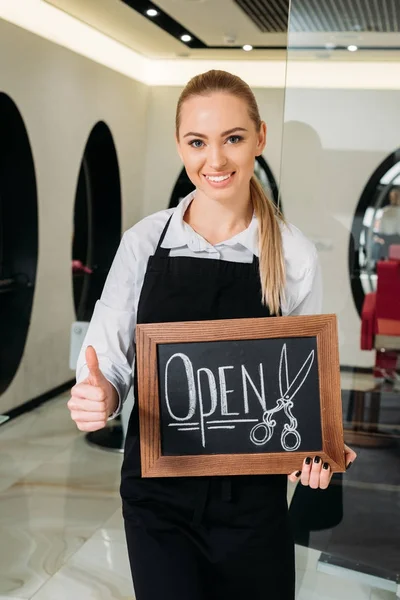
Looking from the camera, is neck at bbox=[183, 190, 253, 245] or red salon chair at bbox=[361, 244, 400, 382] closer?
neck at bbox=[183, 190, 253, 245]

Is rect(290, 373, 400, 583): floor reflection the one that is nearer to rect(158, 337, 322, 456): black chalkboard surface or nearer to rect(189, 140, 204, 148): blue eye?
rect(158, 337, 322, 456): black chalkboard surface

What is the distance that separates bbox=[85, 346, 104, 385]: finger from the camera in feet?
4.49

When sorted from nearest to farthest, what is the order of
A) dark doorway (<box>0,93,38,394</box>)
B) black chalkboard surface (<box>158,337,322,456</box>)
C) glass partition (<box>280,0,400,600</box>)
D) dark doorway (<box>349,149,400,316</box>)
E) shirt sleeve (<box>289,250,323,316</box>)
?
black chalkboard surface (<box>158,337,322,456</box>) < shirt sleeve (<box>289,250,323,316</box>) < glass partition (<box>280,0,400,600</box>) < dark doorway (<box>349,149,400,316</box>) < dark doorway (<box>0,93,38,394</box>)

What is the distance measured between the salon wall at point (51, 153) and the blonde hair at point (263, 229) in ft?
12.9

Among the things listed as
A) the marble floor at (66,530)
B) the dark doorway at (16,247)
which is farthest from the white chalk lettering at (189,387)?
the dark doorway at (16,247)

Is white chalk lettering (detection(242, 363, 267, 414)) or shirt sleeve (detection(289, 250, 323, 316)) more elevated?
shirt sleeve (detection(289, 250, 323, 316))

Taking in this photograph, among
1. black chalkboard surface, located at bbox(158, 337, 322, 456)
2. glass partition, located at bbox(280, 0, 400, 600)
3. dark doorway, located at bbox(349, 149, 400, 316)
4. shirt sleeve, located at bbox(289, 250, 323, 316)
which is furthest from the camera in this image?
dark doorway, located at bbox(349, 149, 400, 316)

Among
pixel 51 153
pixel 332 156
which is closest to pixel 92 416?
pixel 332 156

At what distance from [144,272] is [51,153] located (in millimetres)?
4672

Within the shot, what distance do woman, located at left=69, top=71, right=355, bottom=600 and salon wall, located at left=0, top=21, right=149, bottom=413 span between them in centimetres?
396

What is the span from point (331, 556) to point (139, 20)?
4.61 m

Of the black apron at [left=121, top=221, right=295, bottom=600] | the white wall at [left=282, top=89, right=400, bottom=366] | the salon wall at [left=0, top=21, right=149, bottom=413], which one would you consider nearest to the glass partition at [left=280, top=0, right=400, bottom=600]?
the white wall at [left=282, top=89, right=400, bottom=366]

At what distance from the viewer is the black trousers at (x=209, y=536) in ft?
4.80

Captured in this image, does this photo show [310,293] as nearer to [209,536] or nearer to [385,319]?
[209,536]
